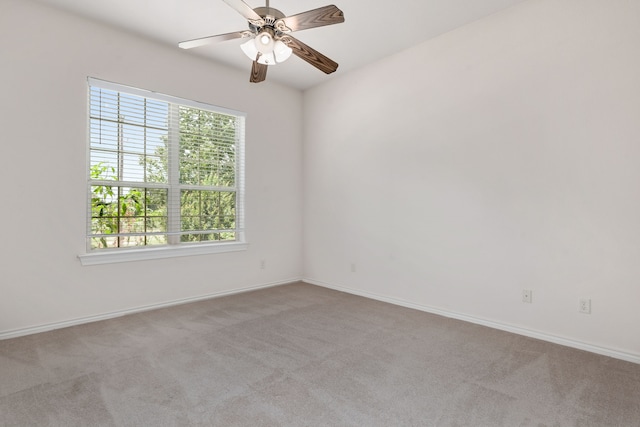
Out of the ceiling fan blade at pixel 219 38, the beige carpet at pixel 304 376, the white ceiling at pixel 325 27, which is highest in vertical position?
the white ceiling at pixel 325 27

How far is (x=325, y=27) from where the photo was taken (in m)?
3.28

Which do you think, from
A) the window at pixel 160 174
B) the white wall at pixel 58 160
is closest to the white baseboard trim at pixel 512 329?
the window at pixel 160 174

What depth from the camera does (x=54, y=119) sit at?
2.99 meters

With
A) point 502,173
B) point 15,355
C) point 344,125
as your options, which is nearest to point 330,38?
point 344,125

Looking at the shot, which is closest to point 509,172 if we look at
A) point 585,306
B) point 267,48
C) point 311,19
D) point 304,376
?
point 585,306

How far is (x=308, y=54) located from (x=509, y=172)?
6.60 ft

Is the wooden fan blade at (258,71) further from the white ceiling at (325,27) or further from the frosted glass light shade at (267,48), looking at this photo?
the white ceiling at (325,27)

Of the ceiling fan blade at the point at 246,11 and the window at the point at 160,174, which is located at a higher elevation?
the ceiling fan blade at the point at 246,11

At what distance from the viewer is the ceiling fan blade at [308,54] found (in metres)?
2.30

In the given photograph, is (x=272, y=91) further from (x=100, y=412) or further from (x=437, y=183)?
(x=100, y=412)

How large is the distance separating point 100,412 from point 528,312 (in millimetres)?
3153

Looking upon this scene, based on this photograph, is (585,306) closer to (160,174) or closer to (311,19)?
(311,19)

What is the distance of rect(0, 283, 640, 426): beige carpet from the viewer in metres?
1.76

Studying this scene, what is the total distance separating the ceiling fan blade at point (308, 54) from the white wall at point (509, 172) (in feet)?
4.85
